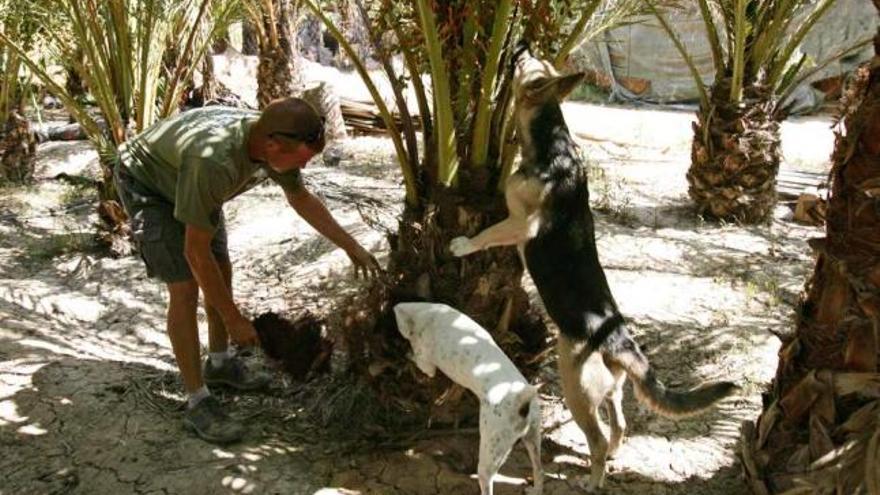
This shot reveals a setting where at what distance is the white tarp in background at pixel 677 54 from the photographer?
45.6ft

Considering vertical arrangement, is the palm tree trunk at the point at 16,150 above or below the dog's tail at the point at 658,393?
above

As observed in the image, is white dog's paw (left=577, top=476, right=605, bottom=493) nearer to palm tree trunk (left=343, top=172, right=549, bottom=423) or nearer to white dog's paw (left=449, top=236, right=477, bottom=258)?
palm tree trunk (left=343, top=172, right=549, bottom=423)

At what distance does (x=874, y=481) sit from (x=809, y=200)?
5.41 meters

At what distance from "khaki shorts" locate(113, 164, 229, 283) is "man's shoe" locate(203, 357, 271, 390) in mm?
727

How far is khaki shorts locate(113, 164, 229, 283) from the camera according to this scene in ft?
12.0

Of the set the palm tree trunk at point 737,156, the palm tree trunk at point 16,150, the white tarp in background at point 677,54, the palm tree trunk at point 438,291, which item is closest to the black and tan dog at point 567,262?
the palm tree trunk at point 438,291

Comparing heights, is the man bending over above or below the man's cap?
below

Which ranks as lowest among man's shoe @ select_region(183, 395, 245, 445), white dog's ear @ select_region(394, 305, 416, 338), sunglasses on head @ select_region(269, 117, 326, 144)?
man's shoe @ select_region(183, 395, 245, 445)

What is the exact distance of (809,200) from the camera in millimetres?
7352

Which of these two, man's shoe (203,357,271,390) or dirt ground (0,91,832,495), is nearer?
dirt ground (0,91,832,495)

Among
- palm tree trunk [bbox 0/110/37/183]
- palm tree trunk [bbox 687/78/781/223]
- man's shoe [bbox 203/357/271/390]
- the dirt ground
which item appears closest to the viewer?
the dirt ground

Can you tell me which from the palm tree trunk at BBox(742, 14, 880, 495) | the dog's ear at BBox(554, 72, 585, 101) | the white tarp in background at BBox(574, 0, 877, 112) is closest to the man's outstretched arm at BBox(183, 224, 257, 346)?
the dog's ear at BBox(554, 72, 585, 101)

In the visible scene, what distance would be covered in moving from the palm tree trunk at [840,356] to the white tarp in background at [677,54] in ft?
36.4

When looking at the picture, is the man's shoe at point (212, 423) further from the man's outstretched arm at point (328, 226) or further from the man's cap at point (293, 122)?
the man's cap at point (293, 122)
